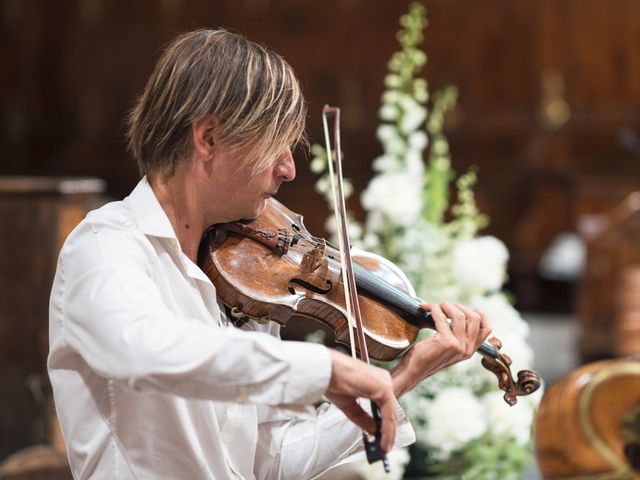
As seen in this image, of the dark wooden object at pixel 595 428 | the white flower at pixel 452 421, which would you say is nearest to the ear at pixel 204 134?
the dark wooden object at pixel 595 428

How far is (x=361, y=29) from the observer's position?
332 inches

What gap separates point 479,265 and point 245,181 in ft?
3.77

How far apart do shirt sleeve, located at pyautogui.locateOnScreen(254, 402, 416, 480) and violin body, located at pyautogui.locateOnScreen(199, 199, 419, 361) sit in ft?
0.69

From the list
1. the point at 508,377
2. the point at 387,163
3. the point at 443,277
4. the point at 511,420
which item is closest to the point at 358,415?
the point at 508,377

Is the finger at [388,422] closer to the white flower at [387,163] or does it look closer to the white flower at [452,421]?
the white flower at [452,421]

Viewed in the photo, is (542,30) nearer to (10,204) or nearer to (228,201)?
(10,204)

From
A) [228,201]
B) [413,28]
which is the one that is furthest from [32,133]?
[228,201]

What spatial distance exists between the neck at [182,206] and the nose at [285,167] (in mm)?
144

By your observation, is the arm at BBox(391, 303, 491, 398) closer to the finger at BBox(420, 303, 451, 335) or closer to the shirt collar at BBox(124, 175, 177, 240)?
the finger at BBox(420, 303, 451, 335)

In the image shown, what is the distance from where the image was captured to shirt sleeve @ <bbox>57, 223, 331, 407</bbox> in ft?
4.71

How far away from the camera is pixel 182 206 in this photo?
1.77 meters

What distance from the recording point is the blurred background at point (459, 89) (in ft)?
26.0

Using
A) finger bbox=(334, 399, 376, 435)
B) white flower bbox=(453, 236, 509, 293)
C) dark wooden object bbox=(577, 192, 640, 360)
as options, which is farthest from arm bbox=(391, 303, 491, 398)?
dark wooden object bbox=(577, 192, 640, 360)

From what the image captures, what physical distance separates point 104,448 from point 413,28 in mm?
1646
